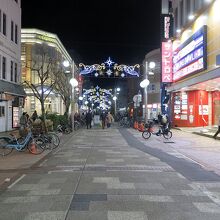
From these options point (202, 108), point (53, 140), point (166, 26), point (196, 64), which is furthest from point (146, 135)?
point (166, 26)

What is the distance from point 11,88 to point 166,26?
16798 millimetres

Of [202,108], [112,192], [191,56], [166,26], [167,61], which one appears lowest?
[112,192]

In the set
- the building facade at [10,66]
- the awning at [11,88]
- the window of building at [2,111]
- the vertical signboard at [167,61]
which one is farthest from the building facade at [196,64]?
the window of building at [2,111]

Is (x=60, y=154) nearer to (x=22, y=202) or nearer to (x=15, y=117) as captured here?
(x=22, y=202)

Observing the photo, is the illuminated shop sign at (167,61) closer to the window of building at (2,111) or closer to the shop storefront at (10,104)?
the shop storefront at (10,104)

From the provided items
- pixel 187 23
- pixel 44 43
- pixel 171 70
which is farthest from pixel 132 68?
A: pixel 44 43

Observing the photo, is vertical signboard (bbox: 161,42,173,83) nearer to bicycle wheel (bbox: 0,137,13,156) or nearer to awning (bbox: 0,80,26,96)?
awning (bbox: 0,80,26,96)

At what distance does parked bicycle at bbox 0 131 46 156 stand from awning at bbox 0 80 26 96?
565 inches

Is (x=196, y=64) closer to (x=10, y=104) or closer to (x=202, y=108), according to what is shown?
(x=202, y=108)

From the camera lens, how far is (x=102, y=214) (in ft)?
24.8

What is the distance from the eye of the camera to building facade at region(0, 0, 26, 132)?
3375 centimetres

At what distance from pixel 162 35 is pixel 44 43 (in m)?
19.7

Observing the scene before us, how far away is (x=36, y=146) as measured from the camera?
18.1 m

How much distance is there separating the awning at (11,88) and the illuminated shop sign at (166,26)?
568 inches
